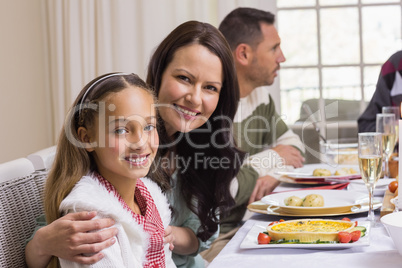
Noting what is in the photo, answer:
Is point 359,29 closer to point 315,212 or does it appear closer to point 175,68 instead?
point 175,68

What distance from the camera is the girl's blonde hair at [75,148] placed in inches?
39.7

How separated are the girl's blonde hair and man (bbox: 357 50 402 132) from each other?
201 centimetres

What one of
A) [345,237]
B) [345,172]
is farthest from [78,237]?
[345,172]

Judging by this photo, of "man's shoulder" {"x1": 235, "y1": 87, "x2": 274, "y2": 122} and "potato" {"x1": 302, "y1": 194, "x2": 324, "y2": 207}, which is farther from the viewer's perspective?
"man's shoulder" {"x1": 235, "y1": 87, "x2": 274, "y2": 122}

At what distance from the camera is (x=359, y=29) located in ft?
12.4

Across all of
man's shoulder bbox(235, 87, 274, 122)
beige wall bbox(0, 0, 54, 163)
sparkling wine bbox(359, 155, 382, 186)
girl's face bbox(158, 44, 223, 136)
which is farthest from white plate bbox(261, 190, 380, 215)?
beige wall bbox(0, 0, 54, 163)

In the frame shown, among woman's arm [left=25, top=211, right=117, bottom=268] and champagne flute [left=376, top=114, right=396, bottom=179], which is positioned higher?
champagne flute [left=376, top=114, right=396, bottom=179]

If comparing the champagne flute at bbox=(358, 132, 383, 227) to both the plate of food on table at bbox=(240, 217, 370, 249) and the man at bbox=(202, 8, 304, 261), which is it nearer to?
the plate of food on table at bbox=(240, 217, 370, 249)

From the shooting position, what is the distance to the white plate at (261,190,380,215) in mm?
1319

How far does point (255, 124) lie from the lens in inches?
105

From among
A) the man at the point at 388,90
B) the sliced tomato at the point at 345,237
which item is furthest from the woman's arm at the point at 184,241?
the man at the point at 388,90

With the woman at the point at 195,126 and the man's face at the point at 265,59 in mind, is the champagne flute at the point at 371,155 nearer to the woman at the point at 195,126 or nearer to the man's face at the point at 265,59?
the woman at the point at 195,126

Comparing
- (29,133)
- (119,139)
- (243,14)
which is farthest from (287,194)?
(29,133)

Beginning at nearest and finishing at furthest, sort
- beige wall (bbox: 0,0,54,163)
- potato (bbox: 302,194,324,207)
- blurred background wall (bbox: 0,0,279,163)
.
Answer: potato (bbox: 302,194,324,207)
beige wall (bbox: 0,0,54,163)
blurred background wall (bbox: 0,0,279,163)
